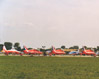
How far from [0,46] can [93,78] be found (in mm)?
185272

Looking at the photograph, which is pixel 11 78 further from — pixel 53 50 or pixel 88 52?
pixel 88 52

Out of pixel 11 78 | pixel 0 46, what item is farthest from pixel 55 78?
pixel 0 46

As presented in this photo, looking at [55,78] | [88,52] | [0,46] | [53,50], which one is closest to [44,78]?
[55,78]

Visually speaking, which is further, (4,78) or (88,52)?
(88,52)

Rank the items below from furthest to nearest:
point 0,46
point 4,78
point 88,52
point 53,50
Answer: point 0,46, point 88,52, point 53,50, point 4,78

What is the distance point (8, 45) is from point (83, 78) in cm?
19039

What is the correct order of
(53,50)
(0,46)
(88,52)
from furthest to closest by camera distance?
1. (0,46)
2. (88,52)
3. (53,50)

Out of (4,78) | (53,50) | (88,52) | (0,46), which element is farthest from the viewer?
(0,46)

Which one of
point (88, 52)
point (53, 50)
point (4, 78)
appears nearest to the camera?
point (4, 78)

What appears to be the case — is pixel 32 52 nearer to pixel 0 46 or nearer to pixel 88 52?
pixel 88 52

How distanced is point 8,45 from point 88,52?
111m

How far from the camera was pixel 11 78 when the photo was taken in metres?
12.8

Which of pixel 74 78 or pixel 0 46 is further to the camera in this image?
pixel 0 46

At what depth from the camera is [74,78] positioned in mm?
13180
